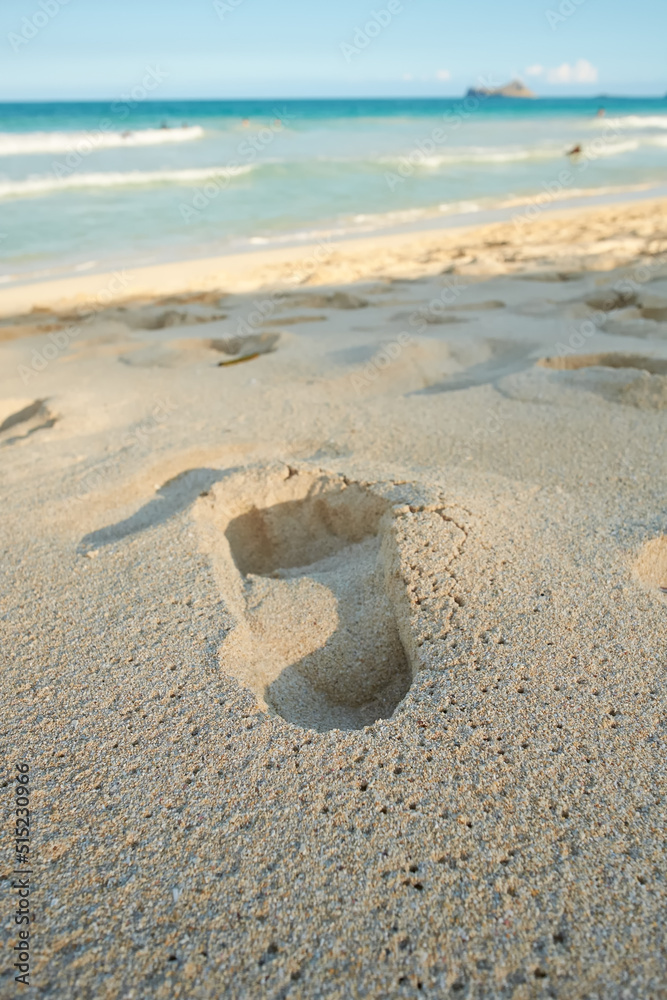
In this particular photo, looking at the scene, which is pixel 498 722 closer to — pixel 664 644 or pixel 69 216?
pixel 664 644

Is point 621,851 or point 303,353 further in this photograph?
point 303,353

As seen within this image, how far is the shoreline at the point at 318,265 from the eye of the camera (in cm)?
601

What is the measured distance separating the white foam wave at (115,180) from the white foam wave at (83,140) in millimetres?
5702

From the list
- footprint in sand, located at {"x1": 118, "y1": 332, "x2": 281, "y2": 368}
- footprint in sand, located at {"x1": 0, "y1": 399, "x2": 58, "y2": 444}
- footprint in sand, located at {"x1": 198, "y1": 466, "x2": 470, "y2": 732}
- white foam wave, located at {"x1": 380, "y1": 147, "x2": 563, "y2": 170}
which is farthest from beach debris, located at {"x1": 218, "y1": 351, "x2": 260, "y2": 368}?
white foam wave, located at {"x1": 380, "y1": 147, "x2": 563, "y2": 170}

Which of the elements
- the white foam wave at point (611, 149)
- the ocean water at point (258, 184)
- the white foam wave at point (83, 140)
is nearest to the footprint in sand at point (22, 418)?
the ocean water at point (258, 184)

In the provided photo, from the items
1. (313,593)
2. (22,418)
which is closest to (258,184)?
(22,418)

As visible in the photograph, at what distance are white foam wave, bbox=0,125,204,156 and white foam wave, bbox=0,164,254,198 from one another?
570 centimetres

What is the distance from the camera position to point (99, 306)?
5730mm

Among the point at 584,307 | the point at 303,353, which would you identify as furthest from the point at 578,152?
the point at 303,353

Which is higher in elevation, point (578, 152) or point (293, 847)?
point (293, 847)

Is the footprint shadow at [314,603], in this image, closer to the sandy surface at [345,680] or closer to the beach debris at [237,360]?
the sandy surface at [345,680]

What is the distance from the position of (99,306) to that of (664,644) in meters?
5.45

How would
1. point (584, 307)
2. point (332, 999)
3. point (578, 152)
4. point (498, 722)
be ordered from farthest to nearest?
point (578, 152) → point (584, 307) → point (498, 722) → point (332, 999)

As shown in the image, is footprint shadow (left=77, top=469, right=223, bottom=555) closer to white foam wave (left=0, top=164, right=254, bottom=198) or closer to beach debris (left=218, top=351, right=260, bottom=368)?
beach debris (left=218, top=351, right=260, bottom=368)
